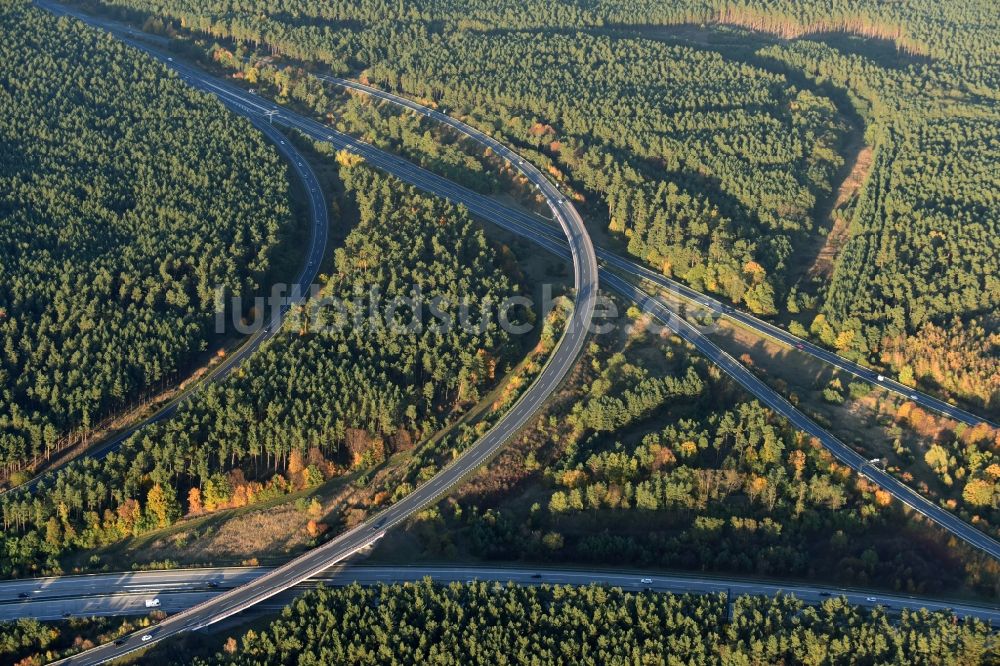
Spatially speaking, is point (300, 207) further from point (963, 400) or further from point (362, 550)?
point (963, 400)

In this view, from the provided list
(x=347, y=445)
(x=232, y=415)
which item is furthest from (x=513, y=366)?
(x=232, y=415)

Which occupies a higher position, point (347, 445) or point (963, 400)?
point (963, 400)

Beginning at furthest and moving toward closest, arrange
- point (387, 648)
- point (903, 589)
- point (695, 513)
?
1. point (695, 513)
2. point (903, 589)
3. point (387, 648)

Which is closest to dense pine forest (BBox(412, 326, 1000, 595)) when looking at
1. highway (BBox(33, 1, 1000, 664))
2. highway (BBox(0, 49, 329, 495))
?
highway (BBox(33, 1, 1000, 664))

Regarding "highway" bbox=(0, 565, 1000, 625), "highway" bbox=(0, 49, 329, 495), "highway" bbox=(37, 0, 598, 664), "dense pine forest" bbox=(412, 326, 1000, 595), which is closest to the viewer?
"highway" bbox=(37, 0, 598, 664)

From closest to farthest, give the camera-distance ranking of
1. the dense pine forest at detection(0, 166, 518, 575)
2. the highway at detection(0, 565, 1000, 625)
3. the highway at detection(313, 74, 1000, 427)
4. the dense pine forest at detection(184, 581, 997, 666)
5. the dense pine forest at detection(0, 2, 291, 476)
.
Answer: the dense pine forest at detection(184, 581, 997, 666), the highway at detection(0, 565, 1000, 625), the dense pine forest at detection(0, 166, 518, 575), the dense pine forest at detection(0, 2, 291, 476), the highway at detection(313, 74, 1000, 427)

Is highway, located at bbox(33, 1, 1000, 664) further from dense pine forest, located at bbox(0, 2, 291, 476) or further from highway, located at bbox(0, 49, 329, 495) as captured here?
dense pine forest, located at bbox(0, 2, 291, 476)

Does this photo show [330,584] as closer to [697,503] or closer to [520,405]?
[520,405]
